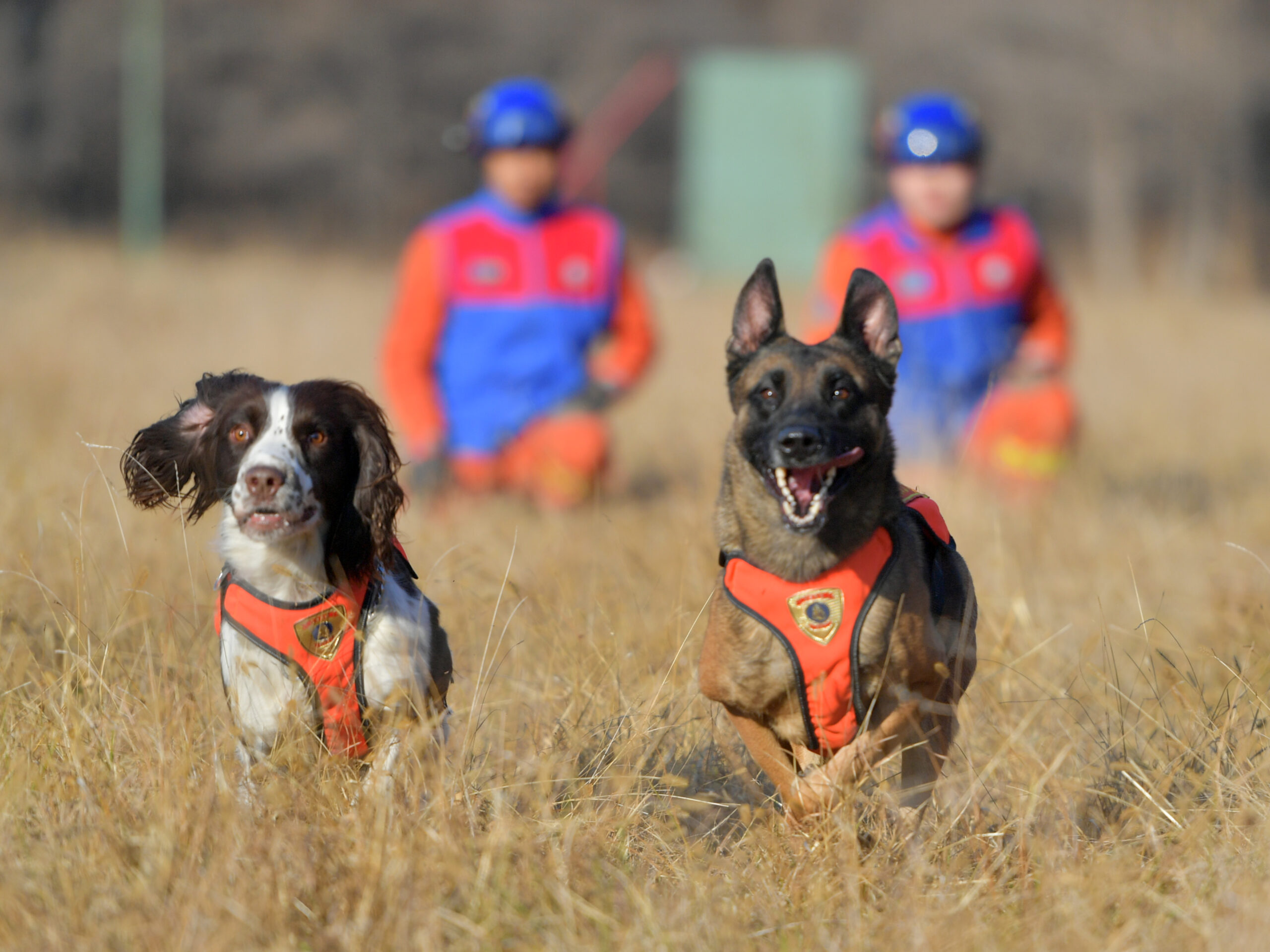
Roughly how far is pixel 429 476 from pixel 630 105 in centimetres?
2844

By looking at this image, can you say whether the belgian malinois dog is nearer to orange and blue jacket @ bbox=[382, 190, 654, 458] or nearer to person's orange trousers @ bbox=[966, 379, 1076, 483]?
person's orange trousers @ bbox=[966, 379, 1076, 483]

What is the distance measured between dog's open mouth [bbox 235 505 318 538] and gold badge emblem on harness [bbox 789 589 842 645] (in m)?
1.18

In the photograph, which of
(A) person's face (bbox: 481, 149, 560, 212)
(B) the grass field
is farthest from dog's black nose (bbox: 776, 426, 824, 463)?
(A) person's face (bbox: 481, 149, 560, 212)

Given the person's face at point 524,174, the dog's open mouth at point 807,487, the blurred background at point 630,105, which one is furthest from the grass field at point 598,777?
the blurred background at point 630,105

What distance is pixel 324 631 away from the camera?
122 inches

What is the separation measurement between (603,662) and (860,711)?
735mm

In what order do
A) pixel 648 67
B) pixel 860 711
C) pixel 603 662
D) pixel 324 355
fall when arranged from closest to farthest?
pixel 860 711
pixel 603 662
pixel 324 355
pixel 648 67

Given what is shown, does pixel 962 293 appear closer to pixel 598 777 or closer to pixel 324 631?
pixel 598 777

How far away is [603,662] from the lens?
3604mm

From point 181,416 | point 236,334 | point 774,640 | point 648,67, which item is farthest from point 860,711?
point 648,67

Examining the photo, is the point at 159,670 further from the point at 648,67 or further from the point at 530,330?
the point at 648,67

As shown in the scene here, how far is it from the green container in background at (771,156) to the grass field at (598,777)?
68.9 feet

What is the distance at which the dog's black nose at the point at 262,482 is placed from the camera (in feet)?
9.50

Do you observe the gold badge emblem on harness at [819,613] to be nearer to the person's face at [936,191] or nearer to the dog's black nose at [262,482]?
the dog's black nose at [262,482]
